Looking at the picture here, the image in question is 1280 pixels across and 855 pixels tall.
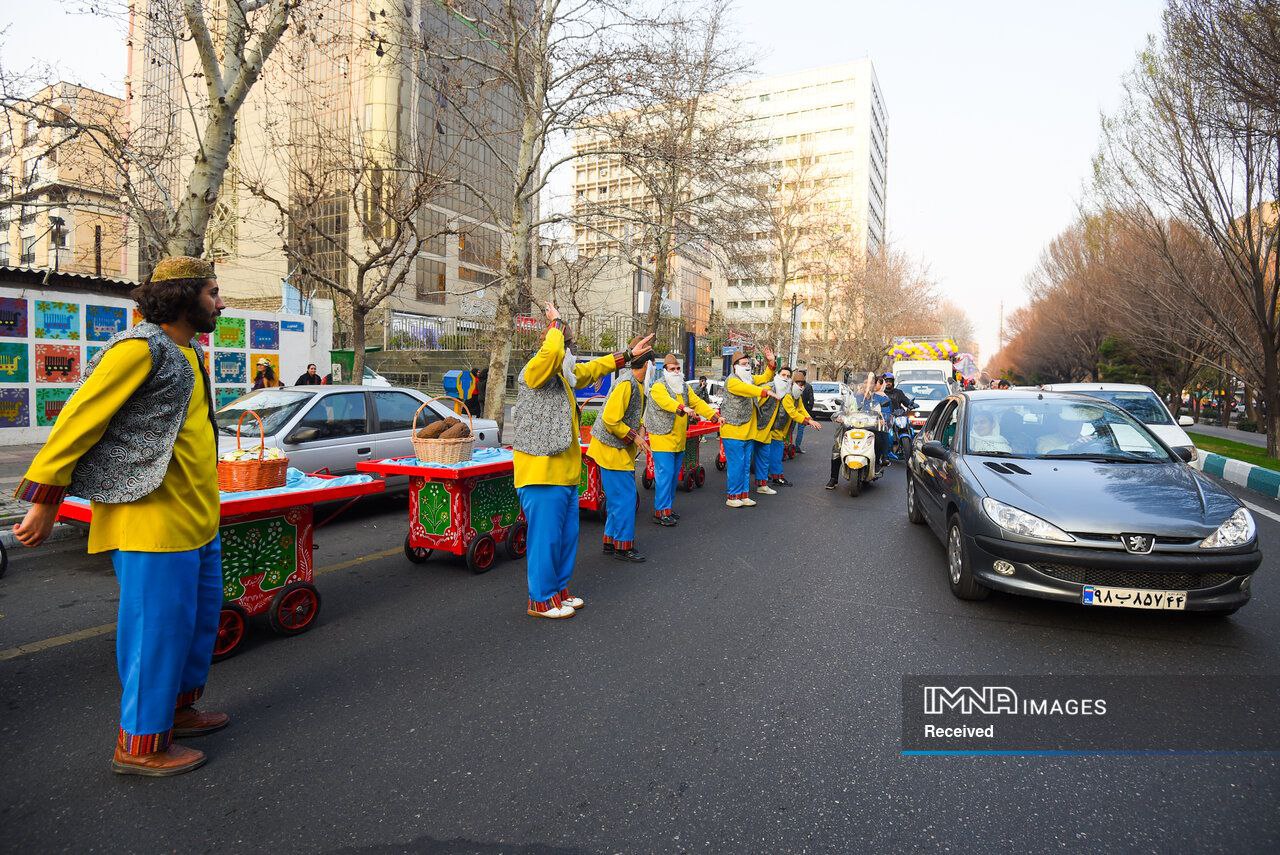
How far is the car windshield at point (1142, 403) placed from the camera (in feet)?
38.6

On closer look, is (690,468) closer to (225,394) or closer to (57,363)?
(225,394)

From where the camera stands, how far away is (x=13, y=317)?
1253cm

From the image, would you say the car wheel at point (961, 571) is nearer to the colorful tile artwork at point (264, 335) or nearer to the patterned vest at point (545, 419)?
the patterned vest at point (545, 419)

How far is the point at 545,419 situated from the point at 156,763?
2.69 metres


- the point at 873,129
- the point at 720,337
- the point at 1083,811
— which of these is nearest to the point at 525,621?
the point at 1083,811

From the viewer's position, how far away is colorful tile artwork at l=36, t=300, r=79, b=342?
1284cm

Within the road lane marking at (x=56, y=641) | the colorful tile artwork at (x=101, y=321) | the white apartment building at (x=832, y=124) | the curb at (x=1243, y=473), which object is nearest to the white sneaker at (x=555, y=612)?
the road lane marking at (x=56, y=641)

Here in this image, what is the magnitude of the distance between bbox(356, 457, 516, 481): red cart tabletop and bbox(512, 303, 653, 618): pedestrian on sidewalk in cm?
84

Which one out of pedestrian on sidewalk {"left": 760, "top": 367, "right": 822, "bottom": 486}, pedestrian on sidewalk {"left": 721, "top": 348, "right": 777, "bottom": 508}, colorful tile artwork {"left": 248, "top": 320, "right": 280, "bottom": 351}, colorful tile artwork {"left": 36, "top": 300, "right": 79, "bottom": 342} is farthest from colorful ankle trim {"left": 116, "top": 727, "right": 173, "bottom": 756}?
colorful tile artwork {"left": 248, "top": 320, "right": 280, "bottom": 351}

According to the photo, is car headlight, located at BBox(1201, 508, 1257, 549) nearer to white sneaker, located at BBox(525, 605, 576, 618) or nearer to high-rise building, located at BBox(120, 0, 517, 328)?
white sneaker, located at BBox(525, 605, 576, 618)

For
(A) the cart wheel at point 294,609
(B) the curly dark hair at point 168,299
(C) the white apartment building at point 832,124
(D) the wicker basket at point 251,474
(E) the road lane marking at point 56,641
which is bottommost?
(E) the road lane marking at point 56,641

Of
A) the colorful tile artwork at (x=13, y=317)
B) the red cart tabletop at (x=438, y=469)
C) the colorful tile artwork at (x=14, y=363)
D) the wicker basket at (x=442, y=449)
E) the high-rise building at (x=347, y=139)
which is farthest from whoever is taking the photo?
the high-rise building at (x=347, y=139)

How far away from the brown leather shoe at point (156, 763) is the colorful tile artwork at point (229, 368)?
14408mm

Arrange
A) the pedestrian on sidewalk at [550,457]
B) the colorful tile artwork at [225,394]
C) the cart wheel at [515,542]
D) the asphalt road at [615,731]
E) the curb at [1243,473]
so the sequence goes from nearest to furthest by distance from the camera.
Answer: the asphalt road at [615,731] < the pedestrian on sidewalk at [550,457] < the cart wheel at [515,542] < the curb at [1243,473] < the colorful tile artwork at [225,394]
